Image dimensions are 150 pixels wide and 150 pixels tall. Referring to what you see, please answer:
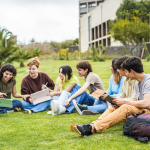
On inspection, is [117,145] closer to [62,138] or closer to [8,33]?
[62,138]

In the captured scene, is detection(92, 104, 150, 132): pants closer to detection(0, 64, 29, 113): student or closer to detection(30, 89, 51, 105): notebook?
detection(30, 89, 51, 105): notebook

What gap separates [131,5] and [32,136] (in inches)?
1355

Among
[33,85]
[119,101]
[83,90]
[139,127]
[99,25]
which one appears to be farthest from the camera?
[99,25]

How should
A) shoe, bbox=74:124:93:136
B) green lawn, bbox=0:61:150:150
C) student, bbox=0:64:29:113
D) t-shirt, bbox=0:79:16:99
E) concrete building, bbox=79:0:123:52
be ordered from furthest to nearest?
concrete building, bbox=79:0:123:52 → t-shirt, bbox=0:79:16:99 → student, bbox=0:64:29:113 → shoe, bbox=74:124:93:136 → green lawn, bbox=0:61:150:150

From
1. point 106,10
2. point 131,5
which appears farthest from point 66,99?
point 106,10

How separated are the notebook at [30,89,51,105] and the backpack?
8.17ft

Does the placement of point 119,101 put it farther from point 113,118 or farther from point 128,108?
point 113,118

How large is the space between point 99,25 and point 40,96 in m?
42.0

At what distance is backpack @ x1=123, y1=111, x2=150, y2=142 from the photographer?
8.94 ft

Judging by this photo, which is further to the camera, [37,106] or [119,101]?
[37,106]

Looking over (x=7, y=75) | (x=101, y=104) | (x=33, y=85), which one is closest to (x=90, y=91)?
(x=101, y=104)

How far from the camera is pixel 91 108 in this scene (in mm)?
4449

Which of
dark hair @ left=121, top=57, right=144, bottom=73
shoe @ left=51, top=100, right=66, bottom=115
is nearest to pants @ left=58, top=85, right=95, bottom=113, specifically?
shoe @ left=51, top=100, right=66, bottom=115

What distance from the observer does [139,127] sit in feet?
9.05
